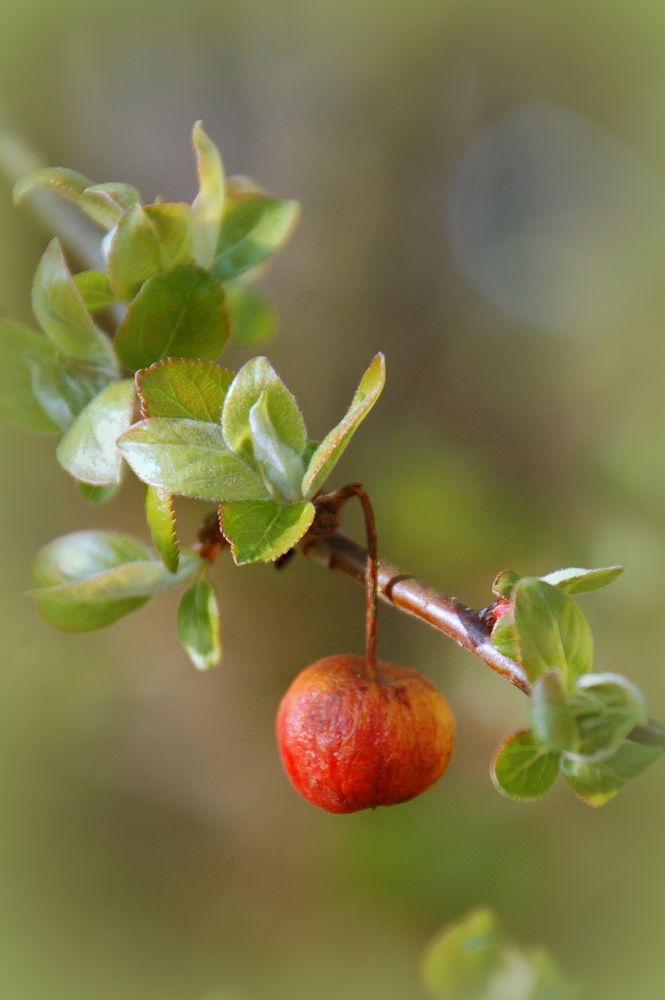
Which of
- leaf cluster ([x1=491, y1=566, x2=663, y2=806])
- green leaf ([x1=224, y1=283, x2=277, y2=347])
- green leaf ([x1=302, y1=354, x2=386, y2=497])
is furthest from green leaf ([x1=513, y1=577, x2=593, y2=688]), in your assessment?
green leaf ([x1=224, y1=283, x2=277, y2=347])

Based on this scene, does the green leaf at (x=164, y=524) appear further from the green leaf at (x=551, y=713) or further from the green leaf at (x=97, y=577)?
the green leaf at (x=551, y=713)

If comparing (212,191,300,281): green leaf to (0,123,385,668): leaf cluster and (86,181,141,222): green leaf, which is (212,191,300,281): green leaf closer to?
(0,123,385,668): leaf cluster

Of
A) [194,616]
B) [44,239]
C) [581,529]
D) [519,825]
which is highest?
[194,616]

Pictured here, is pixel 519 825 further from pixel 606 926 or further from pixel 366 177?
pixel 366 177

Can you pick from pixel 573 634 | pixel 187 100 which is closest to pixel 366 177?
pixel 187 100

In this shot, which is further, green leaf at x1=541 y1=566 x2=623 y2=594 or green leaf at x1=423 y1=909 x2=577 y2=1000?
green leaf at x1=423 y1=909 x2=577 y2=1000

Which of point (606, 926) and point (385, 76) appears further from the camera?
point (385, 76)
